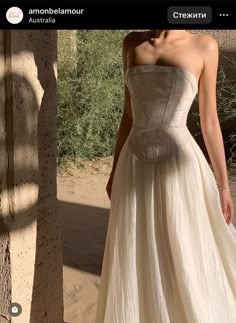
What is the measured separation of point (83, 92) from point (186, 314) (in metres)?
5.92

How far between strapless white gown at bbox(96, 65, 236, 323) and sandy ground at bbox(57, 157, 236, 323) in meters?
1.30

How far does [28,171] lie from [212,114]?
760 millimetres

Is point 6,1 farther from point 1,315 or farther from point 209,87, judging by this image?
point 1,315

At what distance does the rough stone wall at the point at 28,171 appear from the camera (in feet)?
7.50

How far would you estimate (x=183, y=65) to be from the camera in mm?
2180

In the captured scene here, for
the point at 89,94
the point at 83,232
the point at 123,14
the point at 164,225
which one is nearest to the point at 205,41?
the point at 123,14

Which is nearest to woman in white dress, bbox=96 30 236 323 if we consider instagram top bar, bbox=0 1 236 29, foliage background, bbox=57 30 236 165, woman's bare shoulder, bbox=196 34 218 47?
woman's bare shoulder, bbox=196 34 218 47

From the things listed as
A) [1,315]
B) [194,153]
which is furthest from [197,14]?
[1,315]

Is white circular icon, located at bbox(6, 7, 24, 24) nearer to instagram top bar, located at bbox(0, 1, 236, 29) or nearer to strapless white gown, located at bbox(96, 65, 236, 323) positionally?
instagram top bar, located at bbox(0, 1, 236, 29)

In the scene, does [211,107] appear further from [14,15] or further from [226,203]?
[14,15]

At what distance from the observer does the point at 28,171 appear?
242 centimetres

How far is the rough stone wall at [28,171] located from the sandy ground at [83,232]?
3.39ft

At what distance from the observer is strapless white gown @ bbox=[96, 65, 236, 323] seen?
2260 mm

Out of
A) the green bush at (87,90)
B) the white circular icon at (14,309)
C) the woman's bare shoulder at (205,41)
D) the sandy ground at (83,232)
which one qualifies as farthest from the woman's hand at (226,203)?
the green bush at (87,90)
